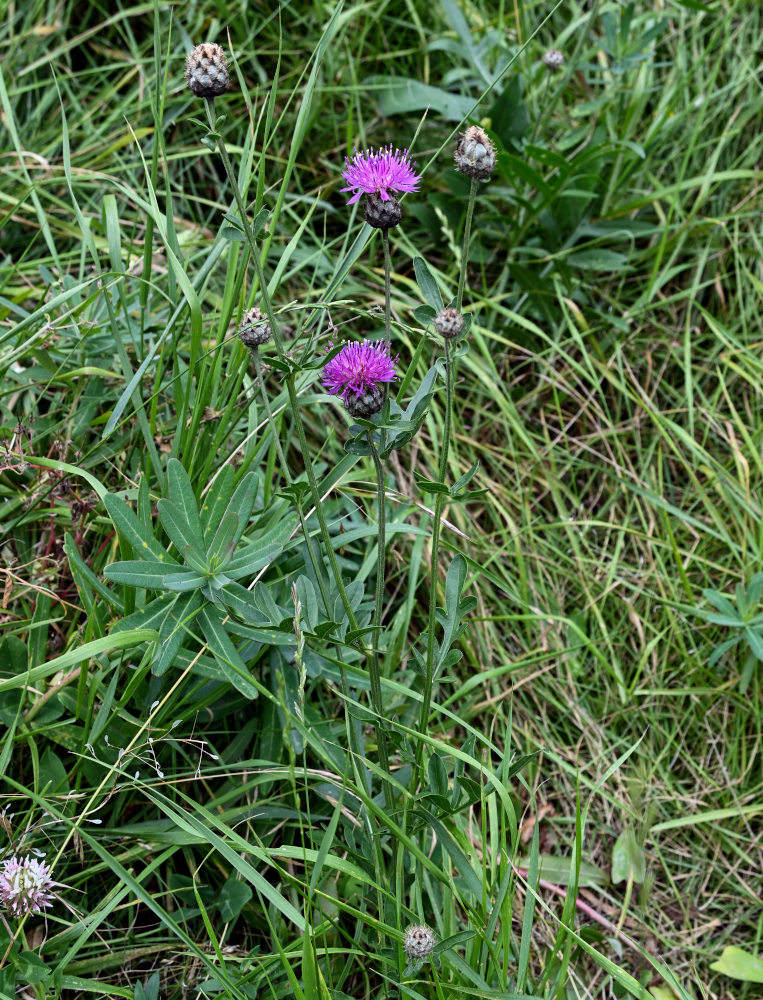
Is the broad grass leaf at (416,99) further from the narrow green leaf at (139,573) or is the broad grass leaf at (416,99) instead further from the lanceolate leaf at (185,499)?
the narrow green leaf at (139,573)

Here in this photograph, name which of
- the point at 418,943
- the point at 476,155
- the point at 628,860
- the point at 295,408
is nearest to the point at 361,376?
the point at 295,408

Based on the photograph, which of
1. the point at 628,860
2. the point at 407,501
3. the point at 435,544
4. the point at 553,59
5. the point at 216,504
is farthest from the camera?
the point at 553,59

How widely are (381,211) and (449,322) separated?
0.22 meters

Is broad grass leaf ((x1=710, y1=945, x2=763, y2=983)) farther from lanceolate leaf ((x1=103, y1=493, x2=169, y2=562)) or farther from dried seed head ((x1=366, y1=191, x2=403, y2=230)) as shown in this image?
dried seed head ((x1=366, y1=191, x2=403, y2=230))

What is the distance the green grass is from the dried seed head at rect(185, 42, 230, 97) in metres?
0.39

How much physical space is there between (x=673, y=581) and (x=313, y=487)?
1.28 m

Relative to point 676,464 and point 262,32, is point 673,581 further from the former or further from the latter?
point 262,32

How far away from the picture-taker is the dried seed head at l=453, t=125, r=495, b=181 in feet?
4.15

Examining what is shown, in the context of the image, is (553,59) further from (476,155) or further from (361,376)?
(361,376)

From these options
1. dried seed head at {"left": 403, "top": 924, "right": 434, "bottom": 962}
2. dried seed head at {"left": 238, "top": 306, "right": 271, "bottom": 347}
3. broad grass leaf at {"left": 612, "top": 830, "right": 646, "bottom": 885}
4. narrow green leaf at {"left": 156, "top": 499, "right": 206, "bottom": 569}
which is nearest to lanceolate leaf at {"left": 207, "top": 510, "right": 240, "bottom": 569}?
narrow green leaf at {"left": 156, "top": 499, "right": 206, "bottom": 569}

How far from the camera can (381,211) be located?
1.33 m

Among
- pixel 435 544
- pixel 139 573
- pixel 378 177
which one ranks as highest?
pixel 378 177

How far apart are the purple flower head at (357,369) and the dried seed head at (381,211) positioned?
0.18 metres

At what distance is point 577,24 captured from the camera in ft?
8.96
